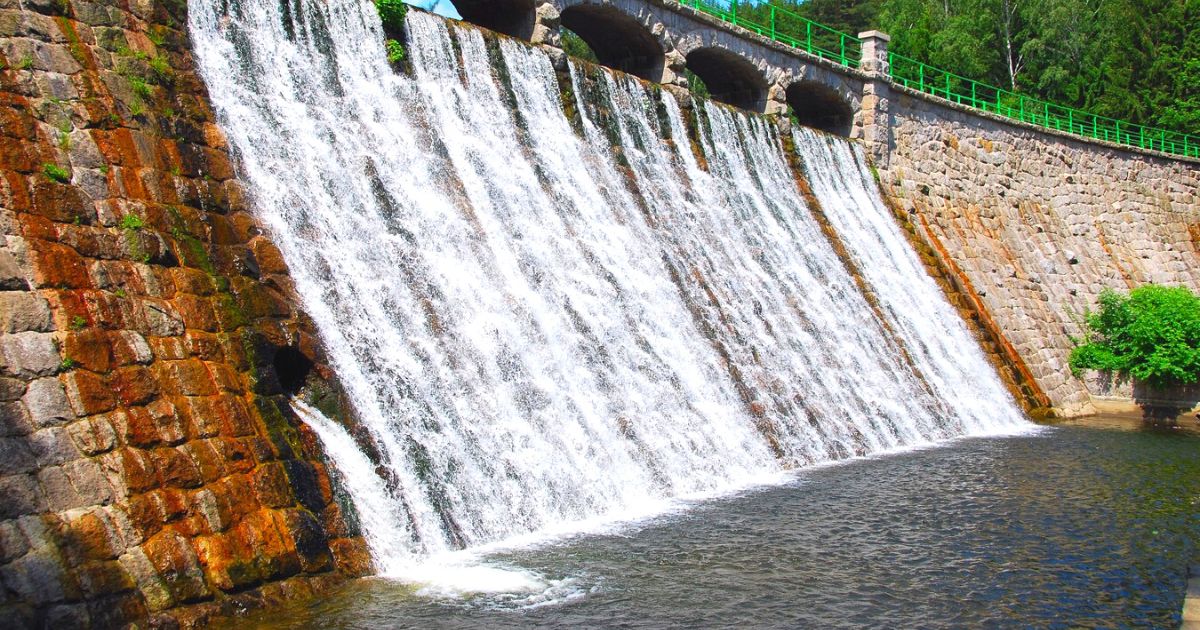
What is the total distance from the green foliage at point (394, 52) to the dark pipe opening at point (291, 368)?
730 centimetres

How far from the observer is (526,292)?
1530cm

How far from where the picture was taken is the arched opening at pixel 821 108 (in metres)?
28.8

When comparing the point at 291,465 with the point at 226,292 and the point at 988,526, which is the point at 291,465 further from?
the point at 988,526

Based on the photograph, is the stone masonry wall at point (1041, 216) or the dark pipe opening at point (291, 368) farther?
the stone masonry wall at point (1041, 216)

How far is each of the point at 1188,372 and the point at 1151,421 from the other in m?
1.62

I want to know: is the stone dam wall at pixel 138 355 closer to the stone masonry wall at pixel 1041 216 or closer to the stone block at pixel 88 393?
the stone block at pixel 88 393

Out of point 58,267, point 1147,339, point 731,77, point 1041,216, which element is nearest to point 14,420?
point 58,267

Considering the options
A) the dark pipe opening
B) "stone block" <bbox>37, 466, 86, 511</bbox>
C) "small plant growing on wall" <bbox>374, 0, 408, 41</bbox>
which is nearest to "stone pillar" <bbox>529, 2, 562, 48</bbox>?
"small plant growing on wall" <bbox>374, 0, 408, 41</bbox>

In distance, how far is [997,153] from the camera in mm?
32594

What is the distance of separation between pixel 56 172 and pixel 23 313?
1.82 meters

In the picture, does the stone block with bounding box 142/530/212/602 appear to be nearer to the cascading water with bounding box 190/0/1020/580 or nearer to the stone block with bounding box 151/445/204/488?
the stone block with bounding box 151/445/204/488

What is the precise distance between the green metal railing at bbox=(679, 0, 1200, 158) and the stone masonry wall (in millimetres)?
1109

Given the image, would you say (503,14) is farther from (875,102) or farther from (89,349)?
(89,349)

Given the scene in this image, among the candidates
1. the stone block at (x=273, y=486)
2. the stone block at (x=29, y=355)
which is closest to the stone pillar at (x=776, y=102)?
the stone block at (x=273, y=486)
